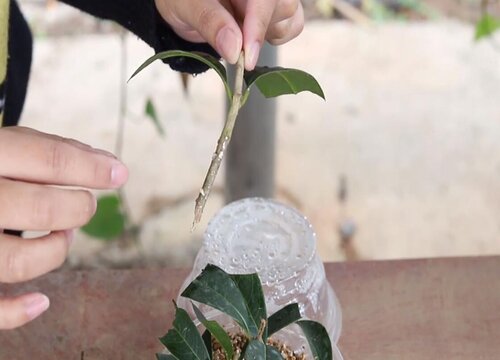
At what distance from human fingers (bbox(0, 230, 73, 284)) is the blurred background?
69 cm

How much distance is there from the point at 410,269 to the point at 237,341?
24 centimetres

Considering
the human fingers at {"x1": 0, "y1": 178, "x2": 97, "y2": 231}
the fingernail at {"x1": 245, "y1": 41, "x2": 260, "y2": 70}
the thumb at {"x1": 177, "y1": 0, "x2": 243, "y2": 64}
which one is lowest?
the human fingers at {"x1": 0, "y1": 178, "x2": 97, "y2": 231}

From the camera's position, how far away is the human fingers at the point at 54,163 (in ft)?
1.67

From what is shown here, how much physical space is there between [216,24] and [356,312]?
0.29m

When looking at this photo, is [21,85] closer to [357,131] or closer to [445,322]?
[445,322]

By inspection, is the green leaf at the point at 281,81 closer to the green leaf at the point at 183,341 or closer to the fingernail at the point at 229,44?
the fingernail at the point at 229,44

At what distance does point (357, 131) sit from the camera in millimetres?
1658

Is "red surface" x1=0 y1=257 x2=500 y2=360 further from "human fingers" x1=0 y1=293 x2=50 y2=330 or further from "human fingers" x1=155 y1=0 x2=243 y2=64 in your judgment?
"human fingers" x1=155 y1=0 x2=243 y2=64

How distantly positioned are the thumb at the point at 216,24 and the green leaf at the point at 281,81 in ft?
0.07

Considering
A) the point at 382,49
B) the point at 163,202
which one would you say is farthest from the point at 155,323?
the point at 382,49

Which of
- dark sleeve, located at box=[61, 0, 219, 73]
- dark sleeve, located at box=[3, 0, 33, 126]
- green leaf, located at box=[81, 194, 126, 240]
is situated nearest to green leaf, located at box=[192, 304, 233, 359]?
dark sleeve, located at box=[61, 0, 219, 73]

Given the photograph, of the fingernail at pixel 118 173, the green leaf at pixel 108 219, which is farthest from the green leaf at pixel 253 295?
the green leaf at pixel 108 219

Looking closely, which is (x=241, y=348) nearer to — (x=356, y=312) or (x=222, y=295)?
(x=222, y=295)

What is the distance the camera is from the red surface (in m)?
0.63
